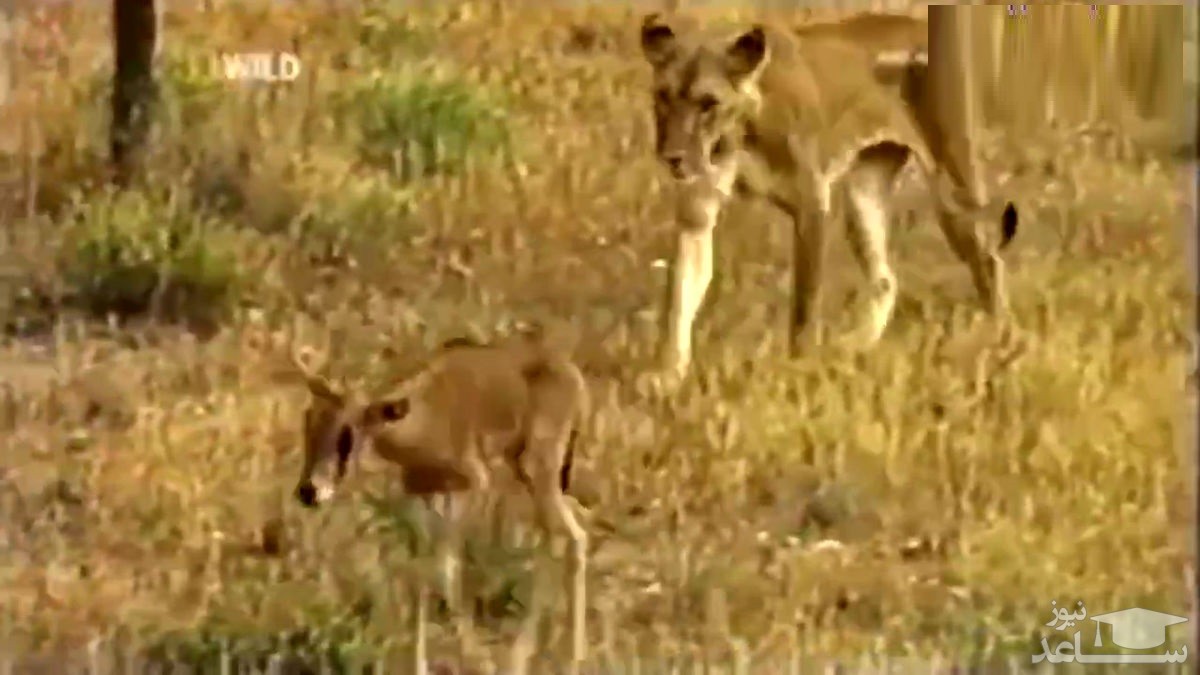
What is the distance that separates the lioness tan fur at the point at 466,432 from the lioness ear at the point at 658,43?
23 cm

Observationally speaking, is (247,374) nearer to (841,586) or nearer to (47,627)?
(47,627)

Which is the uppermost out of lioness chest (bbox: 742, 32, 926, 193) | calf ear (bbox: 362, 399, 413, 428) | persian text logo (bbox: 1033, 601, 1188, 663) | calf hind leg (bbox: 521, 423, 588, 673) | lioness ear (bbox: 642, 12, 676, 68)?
lioness ear (bbox: 642, 12, 676, 68)

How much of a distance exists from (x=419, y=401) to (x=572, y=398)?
0.10 meters

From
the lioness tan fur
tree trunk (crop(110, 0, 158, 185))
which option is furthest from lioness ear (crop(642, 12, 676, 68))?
tree trunk (crop(110, 0, 158, 185))

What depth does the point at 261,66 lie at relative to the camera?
76 centimetres

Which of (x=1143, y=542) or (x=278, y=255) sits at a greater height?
(x=278, y=255)

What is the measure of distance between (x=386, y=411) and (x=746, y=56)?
0.34m

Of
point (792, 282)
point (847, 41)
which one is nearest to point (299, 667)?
point (792, 282)

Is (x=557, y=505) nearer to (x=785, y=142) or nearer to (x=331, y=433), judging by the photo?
(x=331, y=433)

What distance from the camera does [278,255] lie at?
742 mm

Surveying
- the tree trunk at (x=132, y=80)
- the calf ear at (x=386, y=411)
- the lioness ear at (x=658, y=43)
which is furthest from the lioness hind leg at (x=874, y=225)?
the tree trunk at (x=132, y=80)

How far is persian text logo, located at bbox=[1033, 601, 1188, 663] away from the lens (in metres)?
0.75

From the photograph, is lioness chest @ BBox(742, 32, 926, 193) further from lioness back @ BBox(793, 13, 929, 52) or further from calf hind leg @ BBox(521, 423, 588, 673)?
calf hind leg @ BBox(521, 423, 588, 673)

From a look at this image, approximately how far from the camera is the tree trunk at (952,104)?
772mm
